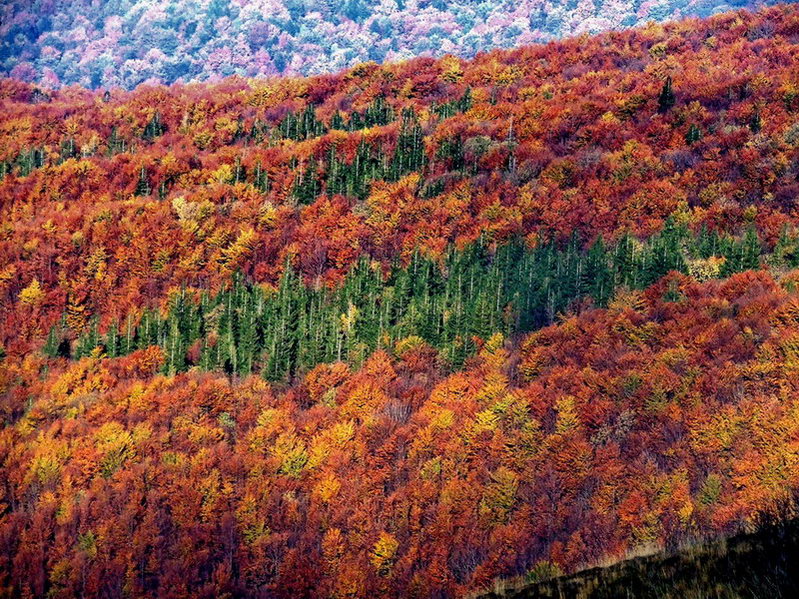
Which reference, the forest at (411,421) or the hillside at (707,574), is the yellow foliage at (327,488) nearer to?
the forest at (411,421)

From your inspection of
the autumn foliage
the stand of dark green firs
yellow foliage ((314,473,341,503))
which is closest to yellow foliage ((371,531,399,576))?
the autumn foliage

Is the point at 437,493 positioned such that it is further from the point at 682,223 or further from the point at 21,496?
the point at 682,223

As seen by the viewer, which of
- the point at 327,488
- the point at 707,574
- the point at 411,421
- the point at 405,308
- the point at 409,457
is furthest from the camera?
the point at 405,308

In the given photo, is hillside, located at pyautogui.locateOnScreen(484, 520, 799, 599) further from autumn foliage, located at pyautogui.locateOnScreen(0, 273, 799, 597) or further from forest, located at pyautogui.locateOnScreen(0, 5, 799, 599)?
autumn foliage, located at pyautogui.locateOnScreen(0, 273, 799, 597)

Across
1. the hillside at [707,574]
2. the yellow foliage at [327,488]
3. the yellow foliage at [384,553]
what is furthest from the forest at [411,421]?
the hillside at [707,574]

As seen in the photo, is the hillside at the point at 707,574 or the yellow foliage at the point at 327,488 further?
the yellow foliage at the point at 327,488

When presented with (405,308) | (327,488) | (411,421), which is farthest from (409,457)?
(405,308)

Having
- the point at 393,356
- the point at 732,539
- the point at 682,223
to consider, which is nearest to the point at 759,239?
the point at 682,223

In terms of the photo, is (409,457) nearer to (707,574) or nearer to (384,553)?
(384,553)
